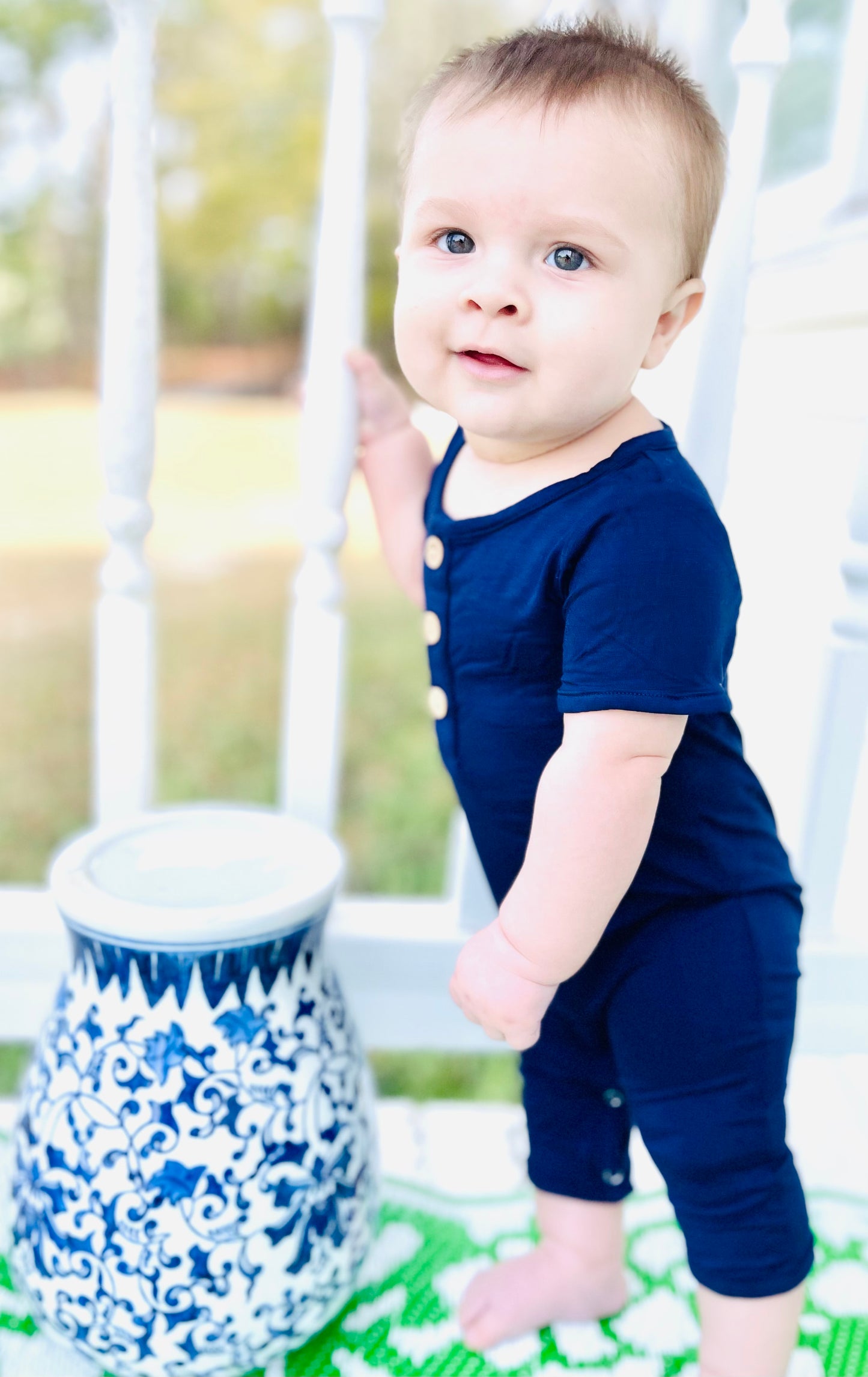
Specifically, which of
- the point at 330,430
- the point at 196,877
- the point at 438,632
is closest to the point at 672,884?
the point at 438,632

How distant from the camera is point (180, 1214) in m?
0.74

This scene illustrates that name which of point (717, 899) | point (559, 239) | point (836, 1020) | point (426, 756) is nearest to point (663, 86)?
point (559, 239)

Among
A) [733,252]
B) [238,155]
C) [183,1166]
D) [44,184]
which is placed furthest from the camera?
[238,155]

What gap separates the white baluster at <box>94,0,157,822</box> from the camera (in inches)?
32.5

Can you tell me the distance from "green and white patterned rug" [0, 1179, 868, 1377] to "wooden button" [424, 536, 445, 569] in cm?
56

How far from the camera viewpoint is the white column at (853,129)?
1342 millimetres

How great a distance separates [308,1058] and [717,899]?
298mm

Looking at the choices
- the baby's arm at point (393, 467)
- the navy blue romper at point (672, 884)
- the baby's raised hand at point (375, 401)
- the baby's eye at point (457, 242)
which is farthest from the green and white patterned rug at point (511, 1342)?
the baby's eye at point (457, 242)

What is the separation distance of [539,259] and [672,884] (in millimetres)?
404

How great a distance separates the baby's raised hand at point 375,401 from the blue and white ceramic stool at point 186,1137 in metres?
0.36

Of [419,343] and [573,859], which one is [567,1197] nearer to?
[573,859]

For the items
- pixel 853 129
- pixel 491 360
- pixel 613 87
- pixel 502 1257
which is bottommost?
pixel 502 1257

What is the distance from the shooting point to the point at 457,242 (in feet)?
2.24

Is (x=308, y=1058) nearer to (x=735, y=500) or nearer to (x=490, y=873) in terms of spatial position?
(x=490, y=873)
